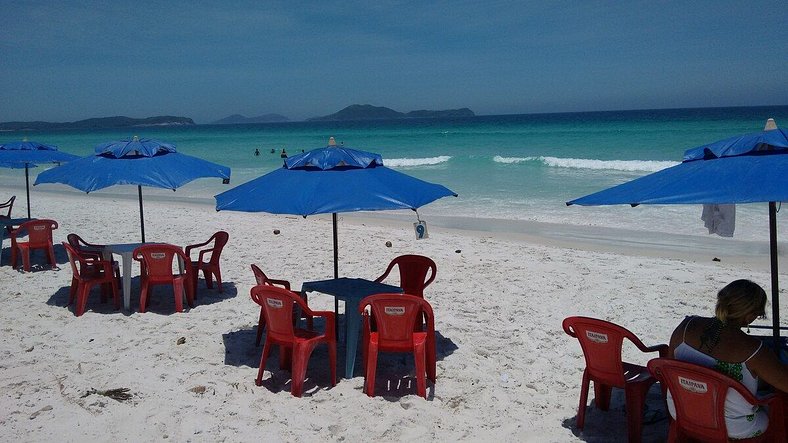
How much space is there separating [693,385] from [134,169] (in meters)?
5.55

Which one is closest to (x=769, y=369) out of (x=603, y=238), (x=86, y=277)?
(x=86, y=277)

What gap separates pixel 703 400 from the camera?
3.31 meters

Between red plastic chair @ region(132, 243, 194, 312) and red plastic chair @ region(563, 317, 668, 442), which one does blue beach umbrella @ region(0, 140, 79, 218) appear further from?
red plastic chair @ region(563, 317, 668, 442)

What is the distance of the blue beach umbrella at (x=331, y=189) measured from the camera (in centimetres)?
470

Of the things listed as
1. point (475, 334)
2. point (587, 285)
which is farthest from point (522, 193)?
point (475, 334)

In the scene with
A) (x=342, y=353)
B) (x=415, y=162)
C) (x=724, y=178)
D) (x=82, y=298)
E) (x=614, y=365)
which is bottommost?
(x=342, y=353)

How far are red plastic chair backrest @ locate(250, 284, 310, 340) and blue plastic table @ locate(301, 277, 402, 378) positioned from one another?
48 centimetres

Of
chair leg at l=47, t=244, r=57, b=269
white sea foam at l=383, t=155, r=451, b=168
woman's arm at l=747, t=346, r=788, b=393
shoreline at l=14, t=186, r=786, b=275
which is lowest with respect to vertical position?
shoreline at l=14, t=186, r=786, b=275

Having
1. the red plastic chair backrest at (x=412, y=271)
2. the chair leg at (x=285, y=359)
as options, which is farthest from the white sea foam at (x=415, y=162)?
the chair leg at (x=285, y=359)

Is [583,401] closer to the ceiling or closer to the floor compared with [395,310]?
closer to the floor

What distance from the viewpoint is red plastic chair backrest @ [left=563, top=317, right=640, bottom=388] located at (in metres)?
3.93

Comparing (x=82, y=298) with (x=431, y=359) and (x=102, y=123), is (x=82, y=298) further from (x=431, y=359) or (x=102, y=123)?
(x=102, y=123)

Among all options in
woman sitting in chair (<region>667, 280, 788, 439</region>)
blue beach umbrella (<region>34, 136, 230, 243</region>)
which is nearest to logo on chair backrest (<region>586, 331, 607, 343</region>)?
woman sitting in chair (<region>667, 280, 788, 439</region>)

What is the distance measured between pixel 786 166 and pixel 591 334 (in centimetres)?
144
